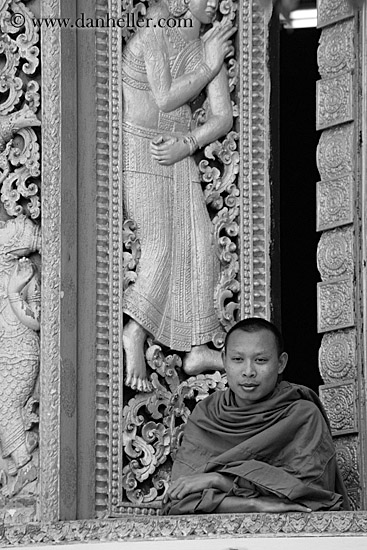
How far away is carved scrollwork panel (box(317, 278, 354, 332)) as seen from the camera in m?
6.58

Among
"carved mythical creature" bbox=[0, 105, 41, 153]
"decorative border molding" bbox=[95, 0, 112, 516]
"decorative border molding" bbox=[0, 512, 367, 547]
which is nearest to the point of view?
"decorative border molding" bbox=[0, 512, 367, 547]

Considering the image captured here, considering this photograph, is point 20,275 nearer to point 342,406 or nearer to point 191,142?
point 191,142

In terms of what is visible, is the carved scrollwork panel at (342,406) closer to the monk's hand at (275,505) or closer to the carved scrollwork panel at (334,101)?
the monk's hand at (275,505)

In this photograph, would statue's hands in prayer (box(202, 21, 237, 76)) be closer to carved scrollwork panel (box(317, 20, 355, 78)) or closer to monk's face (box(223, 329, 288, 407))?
carved scrollwork panel (box(317, 20, 355, 78))

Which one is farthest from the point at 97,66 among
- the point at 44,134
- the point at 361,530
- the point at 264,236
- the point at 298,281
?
the point at 361,530

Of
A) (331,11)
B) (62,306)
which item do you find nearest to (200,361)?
(62,306)

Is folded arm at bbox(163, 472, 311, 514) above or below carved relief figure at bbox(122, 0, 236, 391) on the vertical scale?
below

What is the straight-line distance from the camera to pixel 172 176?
6.73m

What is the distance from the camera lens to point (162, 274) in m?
6.65

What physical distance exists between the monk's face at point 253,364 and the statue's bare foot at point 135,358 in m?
0.44

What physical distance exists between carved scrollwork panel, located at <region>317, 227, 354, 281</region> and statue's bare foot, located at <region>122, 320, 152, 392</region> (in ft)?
1.92

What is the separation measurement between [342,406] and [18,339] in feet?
3.18

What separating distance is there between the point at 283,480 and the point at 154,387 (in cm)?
73

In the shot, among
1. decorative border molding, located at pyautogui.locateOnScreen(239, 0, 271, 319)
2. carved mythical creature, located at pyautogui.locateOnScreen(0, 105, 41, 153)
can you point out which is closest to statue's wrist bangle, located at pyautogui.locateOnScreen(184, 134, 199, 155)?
decorative border molding, located at pyautogui.locateOnScreen(239, 0, 271, 319)
